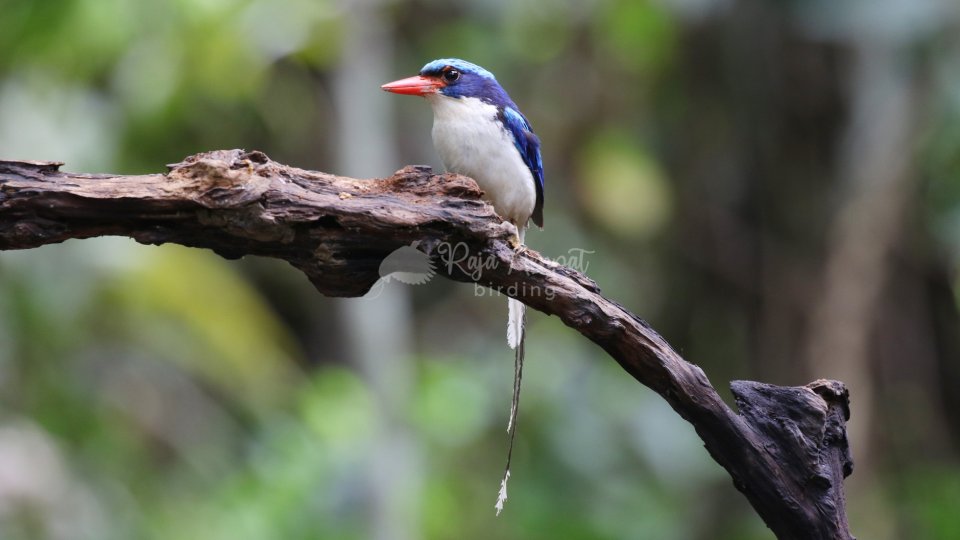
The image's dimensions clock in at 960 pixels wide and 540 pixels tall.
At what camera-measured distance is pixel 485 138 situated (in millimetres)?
4520

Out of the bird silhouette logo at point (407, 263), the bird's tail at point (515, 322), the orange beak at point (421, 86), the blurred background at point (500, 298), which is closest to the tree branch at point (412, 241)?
the bird silhouette logo at point (407, 263)

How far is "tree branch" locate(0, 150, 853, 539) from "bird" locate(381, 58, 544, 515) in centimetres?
117

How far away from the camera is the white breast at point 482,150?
4.50 meters

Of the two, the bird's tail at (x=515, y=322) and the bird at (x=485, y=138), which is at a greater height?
the bird at (x=485, y=138)

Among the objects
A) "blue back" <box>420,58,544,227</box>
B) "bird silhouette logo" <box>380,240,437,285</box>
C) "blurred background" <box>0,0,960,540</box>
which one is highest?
"blue back" <box>420,58,544,227</box>

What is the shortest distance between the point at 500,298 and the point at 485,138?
4.41 meters

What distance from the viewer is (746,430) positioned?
309cm

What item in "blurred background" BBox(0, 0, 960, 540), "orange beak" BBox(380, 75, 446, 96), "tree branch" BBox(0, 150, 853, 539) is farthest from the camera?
"blurred background" BBox(0, 0, 960, 540)

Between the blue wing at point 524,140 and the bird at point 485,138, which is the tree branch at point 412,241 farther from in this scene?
the blue wing at point 524,140

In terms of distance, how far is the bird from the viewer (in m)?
4.50

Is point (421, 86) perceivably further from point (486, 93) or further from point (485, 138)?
point (485, 138)

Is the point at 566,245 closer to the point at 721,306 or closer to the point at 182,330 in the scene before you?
the point at 721,306

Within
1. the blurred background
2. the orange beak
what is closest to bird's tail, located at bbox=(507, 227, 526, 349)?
the orange beak

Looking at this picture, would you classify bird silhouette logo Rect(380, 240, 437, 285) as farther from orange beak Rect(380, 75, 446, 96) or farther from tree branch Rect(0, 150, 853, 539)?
orange beak Rect(380, 75, 446, 96)
